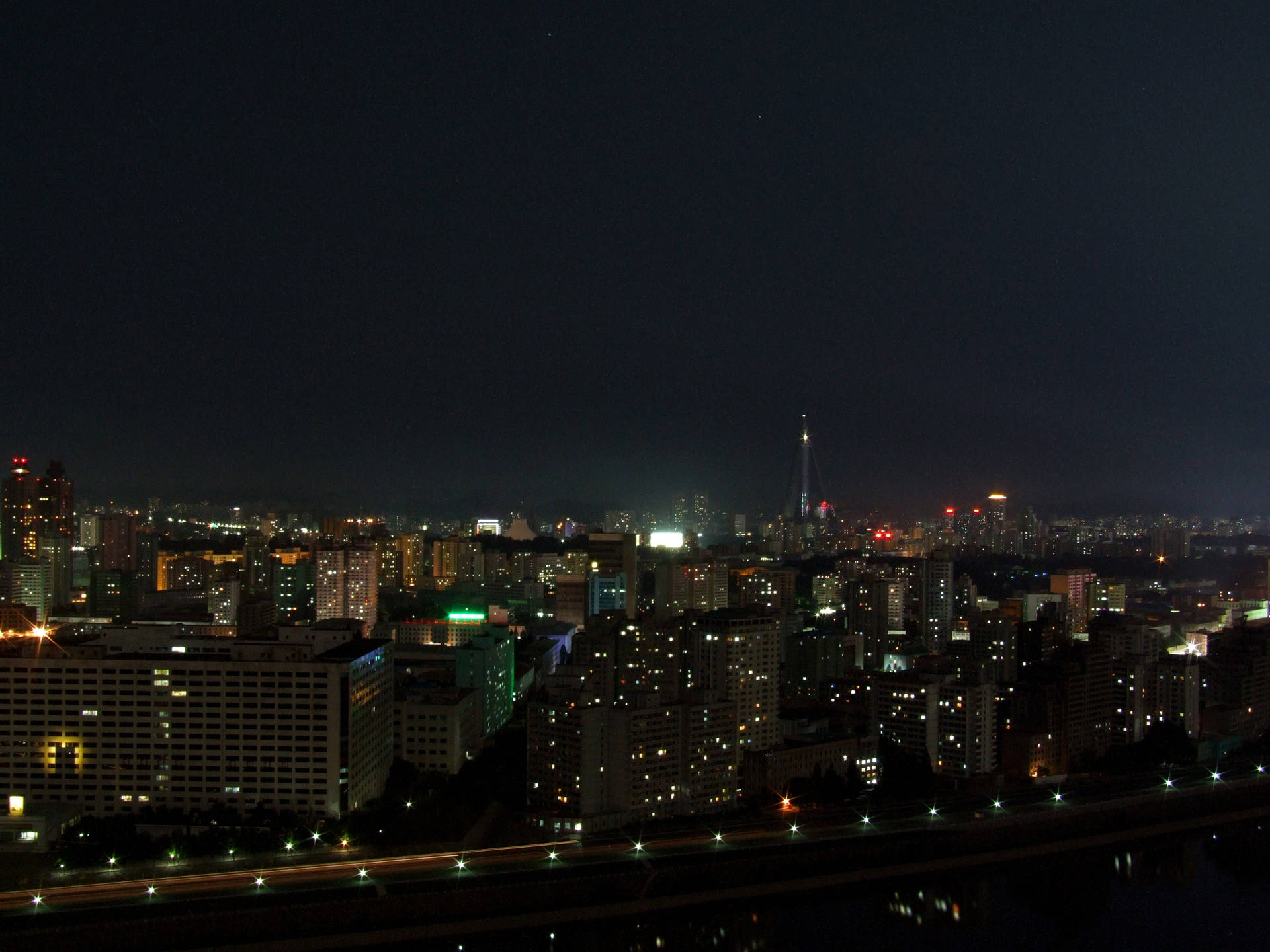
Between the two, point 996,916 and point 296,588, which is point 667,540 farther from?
point 996,916

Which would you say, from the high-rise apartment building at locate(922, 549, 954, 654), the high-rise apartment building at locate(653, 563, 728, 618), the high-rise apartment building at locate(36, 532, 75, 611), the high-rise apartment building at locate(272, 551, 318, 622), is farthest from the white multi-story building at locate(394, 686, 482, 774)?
the high-rise apartment building at locate(36, 532, 75, 611)

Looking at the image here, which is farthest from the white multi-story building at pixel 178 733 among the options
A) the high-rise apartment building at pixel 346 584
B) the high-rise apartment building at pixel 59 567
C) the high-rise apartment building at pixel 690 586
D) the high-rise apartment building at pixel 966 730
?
the high-rise apartment building at pixel 59 567

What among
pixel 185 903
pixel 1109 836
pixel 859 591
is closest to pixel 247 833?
pixel 185 903

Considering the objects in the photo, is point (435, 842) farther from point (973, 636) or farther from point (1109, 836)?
point (973, 636)

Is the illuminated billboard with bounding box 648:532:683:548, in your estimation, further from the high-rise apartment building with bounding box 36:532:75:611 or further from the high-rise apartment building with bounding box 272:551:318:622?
the high-rise apartment building with bounding box 36:532:75:611

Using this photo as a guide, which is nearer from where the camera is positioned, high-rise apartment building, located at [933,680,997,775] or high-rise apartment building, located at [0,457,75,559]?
high-rise apartment building, located at [933,680,997,775]

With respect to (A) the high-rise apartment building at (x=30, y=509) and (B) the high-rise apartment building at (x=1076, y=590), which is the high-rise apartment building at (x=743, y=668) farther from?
(A) the high-rise apartment building at (x=30, y=509)
